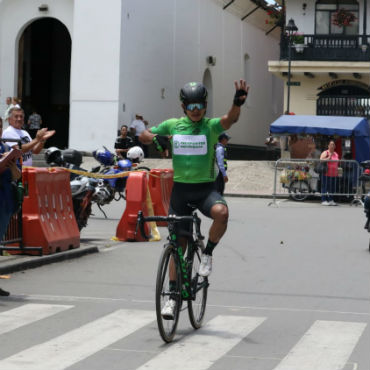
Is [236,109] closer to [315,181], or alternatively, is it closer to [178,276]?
[178,276]

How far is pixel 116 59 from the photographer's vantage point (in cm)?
4284

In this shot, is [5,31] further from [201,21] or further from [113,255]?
[113,255]

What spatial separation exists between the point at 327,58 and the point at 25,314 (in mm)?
36668

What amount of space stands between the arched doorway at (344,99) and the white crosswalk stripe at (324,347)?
3735 centimetres

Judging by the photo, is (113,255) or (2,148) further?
(113,255)

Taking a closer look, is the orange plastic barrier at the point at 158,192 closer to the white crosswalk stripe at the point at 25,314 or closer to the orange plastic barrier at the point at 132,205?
the orange plastic barrier at the point at 132,205

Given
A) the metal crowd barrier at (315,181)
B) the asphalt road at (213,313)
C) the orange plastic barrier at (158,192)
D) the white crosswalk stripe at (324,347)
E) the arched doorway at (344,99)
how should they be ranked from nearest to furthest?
1. the white crosswalk stripe at (324,347)
2. the asphalt road at (213,313)
3. the orange plastic barrier at (158,192)
4. the metal crowd barrier at (315,181)
5. the arched doorway at (344,99)

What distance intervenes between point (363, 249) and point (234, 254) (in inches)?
91.1

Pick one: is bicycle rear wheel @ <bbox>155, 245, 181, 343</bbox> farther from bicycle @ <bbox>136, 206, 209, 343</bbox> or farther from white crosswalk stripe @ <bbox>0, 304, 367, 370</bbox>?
white crosswalk stripe @ <bbox>0, 304, 367, 370</bbox>

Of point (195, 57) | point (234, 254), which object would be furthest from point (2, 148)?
point (195, 57)

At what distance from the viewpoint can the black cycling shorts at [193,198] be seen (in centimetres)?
908

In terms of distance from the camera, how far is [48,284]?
38.2 feet

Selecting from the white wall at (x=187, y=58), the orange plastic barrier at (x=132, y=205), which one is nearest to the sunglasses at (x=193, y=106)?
the orange plastic barrier at (x=132, y=205)

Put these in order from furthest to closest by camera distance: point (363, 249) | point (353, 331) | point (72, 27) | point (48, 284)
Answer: point (72, 27) < point (363, 249) < point (48, 284) < point (353, 331)
